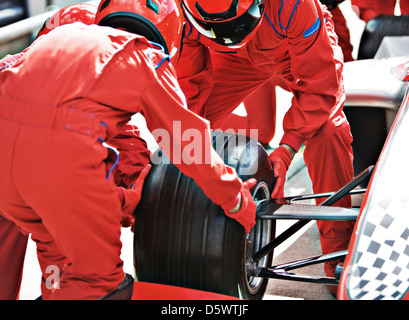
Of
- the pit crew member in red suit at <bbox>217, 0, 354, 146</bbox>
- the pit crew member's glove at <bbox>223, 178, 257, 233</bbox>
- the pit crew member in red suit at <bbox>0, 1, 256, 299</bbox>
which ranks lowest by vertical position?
the pit crew member in red suit at <bbox>217, 0, 354, 146</bbox>

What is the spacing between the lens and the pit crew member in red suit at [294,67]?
2215 millimetres

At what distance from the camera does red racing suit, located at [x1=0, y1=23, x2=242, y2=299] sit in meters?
1.57

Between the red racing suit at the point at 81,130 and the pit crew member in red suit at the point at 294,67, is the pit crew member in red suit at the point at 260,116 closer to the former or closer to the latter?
the pit crew member in red suit at the point at 294,67

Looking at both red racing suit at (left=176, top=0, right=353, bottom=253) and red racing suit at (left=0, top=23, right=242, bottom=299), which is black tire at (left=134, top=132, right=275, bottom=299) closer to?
red racing suit at (left=0, top=23, right=242, bottom=299)

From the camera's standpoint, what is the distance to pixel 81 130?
1.57 m

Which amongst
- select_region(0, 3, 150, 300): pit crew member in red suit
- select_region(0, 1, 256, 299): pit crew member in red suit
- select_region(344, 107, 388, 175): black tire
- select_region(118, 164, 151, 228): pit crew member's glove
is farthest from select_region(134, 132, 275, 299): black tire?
select_region(344, 107, 388, 175): black tire

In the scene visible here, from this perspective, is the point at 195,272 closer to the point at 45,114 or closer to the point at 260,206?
the point at 260,206

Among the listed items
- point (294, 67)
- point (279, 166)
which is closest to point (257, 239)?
point (279, 166)

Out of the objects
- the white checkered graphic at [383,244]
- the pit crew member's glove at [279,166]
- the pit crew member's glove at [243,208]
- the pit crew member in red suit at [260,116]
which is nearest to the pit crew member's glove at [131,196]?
the pit crew member's glove at [243,208]

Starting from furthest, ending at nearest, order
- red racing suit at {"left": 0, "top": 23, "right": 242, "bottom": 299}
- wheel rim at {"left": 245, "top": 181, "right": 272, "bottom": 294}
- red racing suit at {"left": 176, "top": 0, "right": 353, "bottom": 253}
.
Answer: red racing suit at {"left": 176, "top": 0, "right": 353, "bottom": 253} → wheel rim at {"left": 245, "top": 181, "right": 272, "bottom": 294} → red racing suit at {"left": 0, "top": 23, "right": 242, "bottom": 299}

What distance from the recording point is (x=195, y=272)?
6.07ft

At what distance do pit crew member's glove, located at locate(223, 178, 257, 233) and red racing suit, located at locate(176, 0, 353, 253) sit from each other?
650mm
